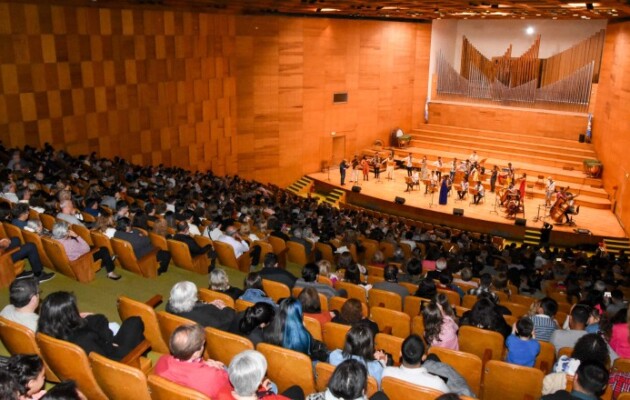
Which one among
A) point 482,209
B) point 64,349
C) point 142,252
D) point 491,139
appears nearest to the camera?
point 64,349

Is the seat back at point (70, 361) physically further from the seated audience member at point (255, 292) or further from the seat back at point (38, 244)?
the seat back at point (38, 244)

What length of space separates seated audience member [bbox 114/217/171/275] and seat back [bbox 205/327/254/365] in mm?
2517

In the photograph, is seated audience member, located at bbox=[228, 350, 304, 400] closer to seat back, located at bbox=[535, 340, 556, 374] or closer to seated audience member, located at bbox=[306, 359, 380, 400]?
seated audience member, located at bbox=[306, 359, 380, 400]

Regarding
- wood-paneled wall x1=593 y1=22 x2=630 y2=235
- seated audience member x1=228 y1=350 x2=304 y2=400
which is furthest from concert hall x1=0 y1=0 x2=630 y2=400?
wood-paneled wall x1=593 y1=22 x2=630 y2=235

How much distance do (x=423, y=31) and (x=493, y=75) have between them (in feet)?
10.4

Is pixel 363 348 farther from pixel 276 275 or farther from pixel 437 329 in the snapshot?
pixel 276 275

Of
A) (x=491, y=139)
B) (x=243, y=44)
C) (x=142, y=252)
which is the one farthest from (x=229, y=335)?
(x=491, y=139)

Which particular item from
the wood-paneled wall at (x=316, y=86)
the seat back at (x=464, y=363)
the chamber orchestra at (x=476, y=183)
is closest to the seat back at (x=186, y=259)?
the seat back at (x=464, y=363)

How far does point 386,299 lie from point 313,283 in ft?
2.42

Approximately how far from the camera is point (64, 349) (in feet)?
10.2

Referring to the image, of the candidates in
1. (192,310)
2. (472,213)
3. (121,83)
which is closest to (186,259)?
(192,310)

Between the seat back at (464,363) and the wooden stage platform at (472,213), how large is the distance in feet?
36.6

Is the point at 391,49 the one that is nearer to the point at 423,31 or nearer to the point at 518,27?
the point at 423,31

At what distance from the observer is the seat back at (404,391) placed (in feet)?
9.87
